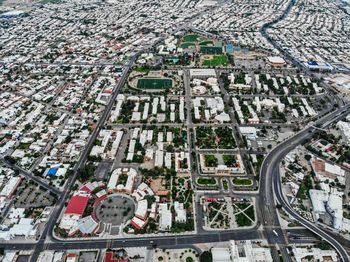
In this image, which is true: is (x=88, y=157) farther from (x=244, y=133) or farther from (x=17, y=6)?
(x=17, y=6)

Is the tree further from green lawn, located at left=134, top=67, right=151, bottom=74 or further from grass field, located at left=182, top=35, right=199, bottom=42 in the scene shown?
grass field, located at left=182, top=35, right=199, bottom=42

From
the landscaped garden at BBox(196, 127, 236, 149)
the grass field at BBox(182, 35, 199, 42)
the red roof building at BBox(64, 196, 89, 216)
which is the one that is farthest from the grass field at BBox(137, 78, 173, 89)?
the red roof building at BBox(64, 196, 89, 216)

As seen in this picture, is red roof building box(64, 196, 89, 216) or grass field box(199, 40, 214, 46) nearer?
red roof building box(64, 196, 89, 216)

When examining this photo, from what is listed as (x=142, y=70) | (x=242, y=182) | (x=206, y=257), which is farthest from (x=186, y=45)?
(x=206, y=257)

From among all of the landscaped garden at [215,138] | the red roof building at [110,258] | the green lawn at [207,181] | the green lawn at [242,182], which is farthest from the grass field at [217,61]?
the red roof building at [110,258]

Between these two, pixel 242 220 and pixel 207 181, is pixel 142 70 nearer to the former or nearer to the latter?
pixel 207 181

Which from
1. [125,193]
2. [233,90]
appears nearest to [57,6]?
[233,90]
